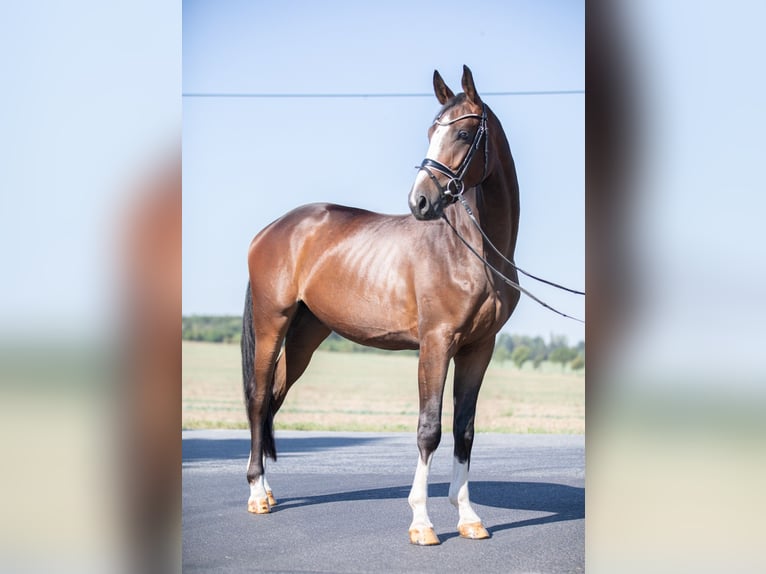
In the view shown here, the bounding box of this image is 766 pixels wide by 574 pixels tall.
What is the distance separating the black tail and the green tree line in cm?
1056

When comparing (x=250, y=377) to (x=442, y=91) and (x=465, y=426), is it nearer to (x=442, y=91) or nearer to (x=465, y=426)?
(x=465, y=426)

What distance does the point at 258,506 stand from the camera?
5.99 meters

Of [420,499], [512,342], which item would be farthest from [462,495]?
[512,342]

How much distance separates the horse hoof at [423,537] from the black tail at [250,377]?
163 cm

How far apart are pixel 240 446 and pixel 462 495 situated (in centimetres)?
467

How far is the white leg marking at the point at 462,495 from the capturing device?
5.25 metres

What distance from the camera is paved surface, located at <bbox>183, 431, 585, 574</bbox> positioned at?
4.65m

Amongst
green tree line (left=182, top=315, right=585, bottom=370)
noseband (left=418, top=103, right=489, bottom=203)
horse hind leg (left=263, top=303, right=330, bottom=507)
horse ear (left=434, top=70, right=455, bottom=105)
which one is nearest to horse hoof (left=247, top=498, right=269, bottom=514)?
horse hind leg (left=263, top=303, right=330, bottom=507)

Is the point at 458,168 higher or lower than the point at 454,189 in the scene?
higher

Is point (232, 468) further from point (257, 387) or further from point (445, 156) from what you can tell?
point (445, 156)

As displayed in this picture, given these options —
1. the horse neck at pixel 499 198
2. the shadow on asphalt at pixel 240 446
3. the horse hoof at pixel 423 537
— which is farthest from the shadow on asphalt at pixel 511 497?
the shadow on asphalt at pixel 240 446
